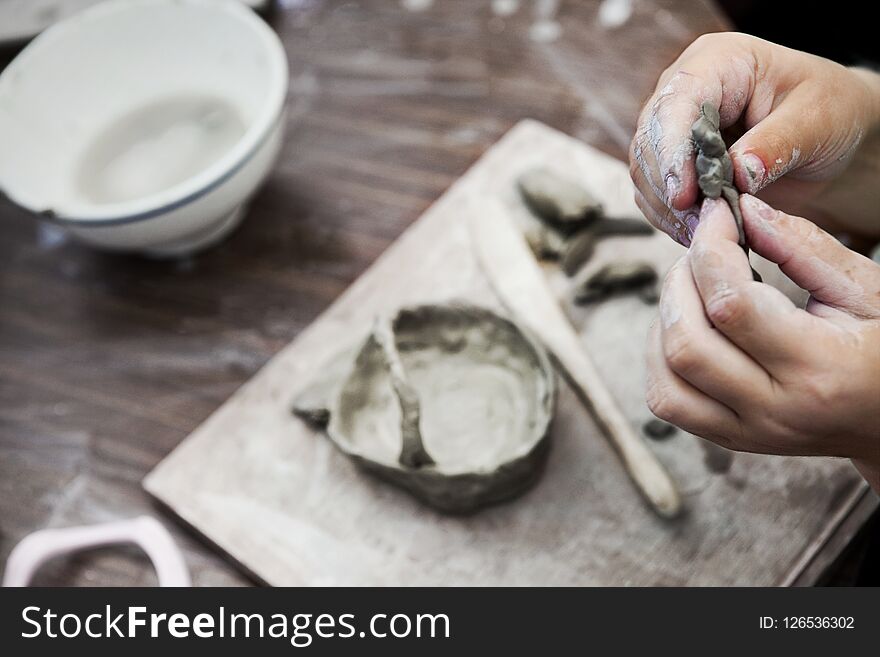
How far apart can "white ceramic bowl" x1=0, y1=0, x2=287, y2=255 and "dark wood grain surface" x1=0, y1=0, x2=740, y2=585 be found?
7 centimetres

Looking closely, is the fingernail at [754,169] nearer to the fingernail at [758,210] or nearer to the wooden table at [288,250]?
the fingernail at [758,210]

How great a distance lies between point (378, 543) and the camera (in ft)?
2.71

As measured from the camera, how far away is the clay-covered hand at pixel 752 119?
646mm

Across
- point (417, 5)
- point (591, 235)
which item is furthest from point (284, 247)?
point (417, 5)

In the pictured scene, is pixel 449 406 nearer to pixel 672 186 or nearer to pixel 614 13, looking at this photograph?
pixel 672 186

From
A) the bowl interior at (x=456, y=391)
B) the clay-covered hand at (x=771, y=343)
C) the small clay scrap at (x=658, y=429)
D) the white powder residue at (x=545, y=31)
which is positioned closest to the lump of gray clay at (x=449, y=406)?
the bowl interior at (x=456, y=391)

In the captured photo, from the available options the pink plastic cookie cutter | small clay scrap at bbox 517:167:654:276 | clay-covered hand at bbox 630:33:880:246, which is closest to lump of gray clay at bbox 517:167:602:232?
small clay scrap at bbox 517:167:654:276

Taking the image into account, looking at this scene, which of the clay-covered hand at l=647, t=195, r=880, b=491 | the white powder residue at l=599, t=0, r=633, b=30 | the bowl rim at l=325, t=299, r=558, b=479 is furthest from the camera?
the white powder residue at l=599, t=0, r=633, b=30

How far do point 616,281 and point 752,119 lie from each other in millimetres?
261

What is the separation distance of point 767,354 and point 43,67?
953 millimetres

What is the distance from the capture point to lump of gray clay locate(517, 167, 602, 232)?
3.24ft

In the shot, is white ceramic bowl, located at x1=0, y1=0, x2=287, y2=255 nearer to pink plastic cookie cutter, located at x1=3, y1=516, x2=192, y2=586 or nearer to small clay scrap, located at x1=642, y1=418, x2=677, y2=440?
pink plastic cookie cutter, located at x1=3, y1=516, x2=192, y2=586

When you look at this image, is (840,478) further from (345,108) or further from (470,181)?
(345,108)

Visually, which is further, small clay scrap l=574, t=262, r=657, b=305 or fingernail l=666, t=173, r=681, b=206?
small clay scrap l=574, t=262, r=657, b=305
